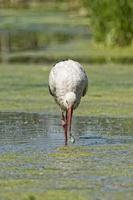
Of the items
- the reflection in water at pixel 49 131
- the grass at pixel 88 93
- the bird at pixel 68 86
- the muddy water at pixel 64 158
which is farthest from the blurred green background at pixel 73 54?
the bird at pixel 68 86

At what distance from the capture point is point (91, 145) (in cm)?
1049

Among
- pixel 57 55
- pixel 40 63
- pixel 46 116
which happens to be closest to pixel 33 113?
pixel 46 116

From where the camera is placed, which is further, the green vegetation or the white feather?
the green vegetation

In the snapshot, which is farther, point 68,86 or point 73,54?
point 73,54

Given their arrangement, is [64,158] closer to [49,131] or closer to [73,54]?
[49,131]

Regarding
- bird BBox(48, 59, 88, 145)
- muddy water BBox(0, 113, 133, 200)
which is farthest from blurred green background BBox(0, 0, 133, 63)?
bird BBox(48, 59, 88, 145)

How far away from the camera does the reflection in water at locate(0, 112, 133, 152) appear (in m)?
10.5

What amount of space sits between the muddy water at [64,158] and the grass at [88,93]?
0.81 metres

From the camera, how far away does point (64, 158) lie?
31.1 feet

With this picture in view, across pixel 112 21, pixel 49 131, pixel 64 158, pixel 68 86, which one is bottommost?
pixel 112 21

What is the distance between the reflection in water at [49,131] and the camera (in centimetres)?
1054

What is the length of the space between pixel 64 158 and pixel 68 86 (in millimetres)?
1111

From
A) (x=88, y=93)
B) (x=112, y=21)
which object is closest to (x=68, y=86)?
(x=88, y=93)

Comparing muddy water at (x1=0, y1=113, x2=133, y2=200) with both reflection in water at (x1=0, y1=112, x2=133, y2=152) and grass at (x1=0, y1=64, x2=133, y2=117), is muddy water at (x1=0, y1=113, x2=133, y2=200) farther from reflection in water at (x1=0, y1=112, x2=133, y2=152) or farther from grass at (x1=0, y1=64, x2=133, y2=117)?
grass at (x1=0, y1=64, x2=133, y2=117)
